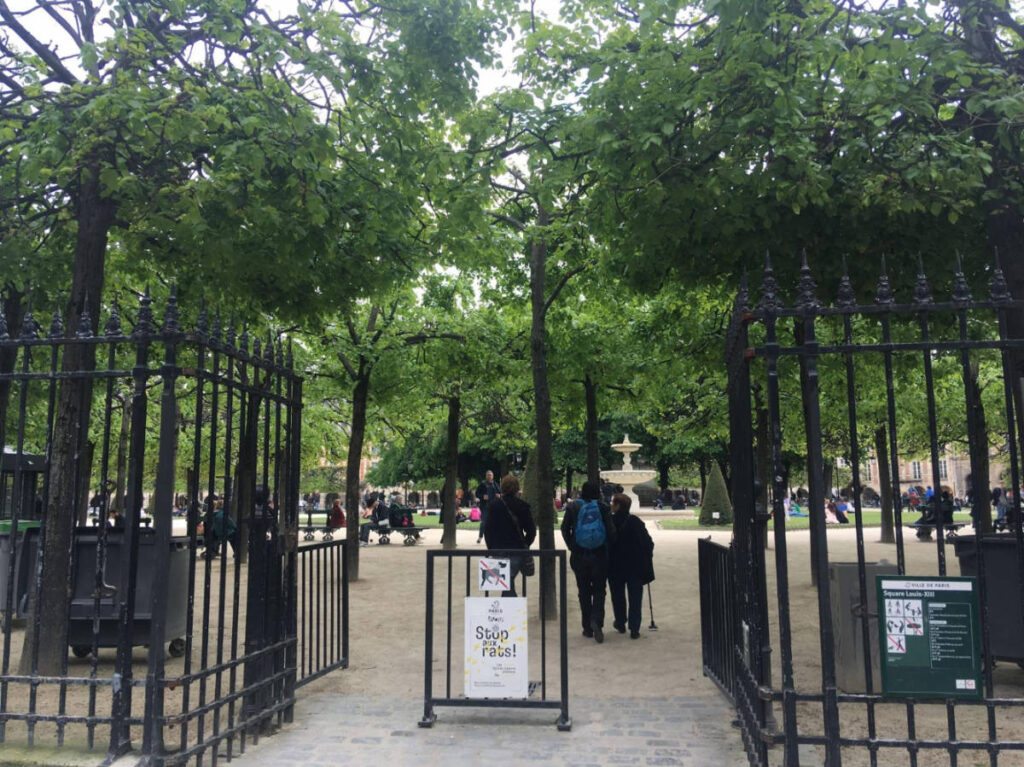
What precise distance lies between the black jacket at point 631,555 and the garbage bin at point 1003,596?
344 centimetres

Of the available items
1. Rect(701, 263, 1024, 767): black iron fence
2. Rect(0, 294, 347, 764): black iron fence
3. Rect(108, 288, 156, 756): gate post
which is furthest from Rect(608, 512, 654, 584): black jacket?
Rect(108, 288, 156, 756): gate post

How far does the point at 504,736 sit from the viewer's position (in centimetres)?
602

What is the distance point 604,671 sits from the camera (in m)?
8.04

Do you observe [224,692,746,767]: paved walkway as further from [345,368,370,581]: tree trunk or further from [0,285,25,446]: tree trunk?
→ [345,368,370,581]: tree trunk

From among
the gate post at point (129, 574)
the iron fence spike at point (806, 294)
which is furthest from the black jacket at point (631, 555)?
the gate post at point (129, 574)

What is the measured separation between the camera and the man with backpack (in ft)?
31.4

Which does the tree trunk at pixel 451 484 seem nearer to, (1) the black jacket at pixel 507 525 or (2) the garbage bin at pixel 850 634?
(1) the black jacket at pixel 507 525

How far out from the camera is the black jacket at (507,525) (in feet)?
33.2

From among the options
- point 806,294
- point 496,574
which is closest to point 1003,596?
point 806,294

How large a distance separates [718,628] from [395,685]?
2.87 metres

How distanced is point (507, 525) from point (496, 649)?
12.2ft

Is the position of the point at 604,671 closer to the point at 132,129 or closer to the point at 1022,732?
the point at 1022,732

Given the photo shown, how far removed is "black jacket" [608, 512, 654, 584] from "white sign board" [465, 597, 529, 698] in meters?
3.47

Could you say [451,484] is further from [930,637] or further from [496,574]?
[930,637]
